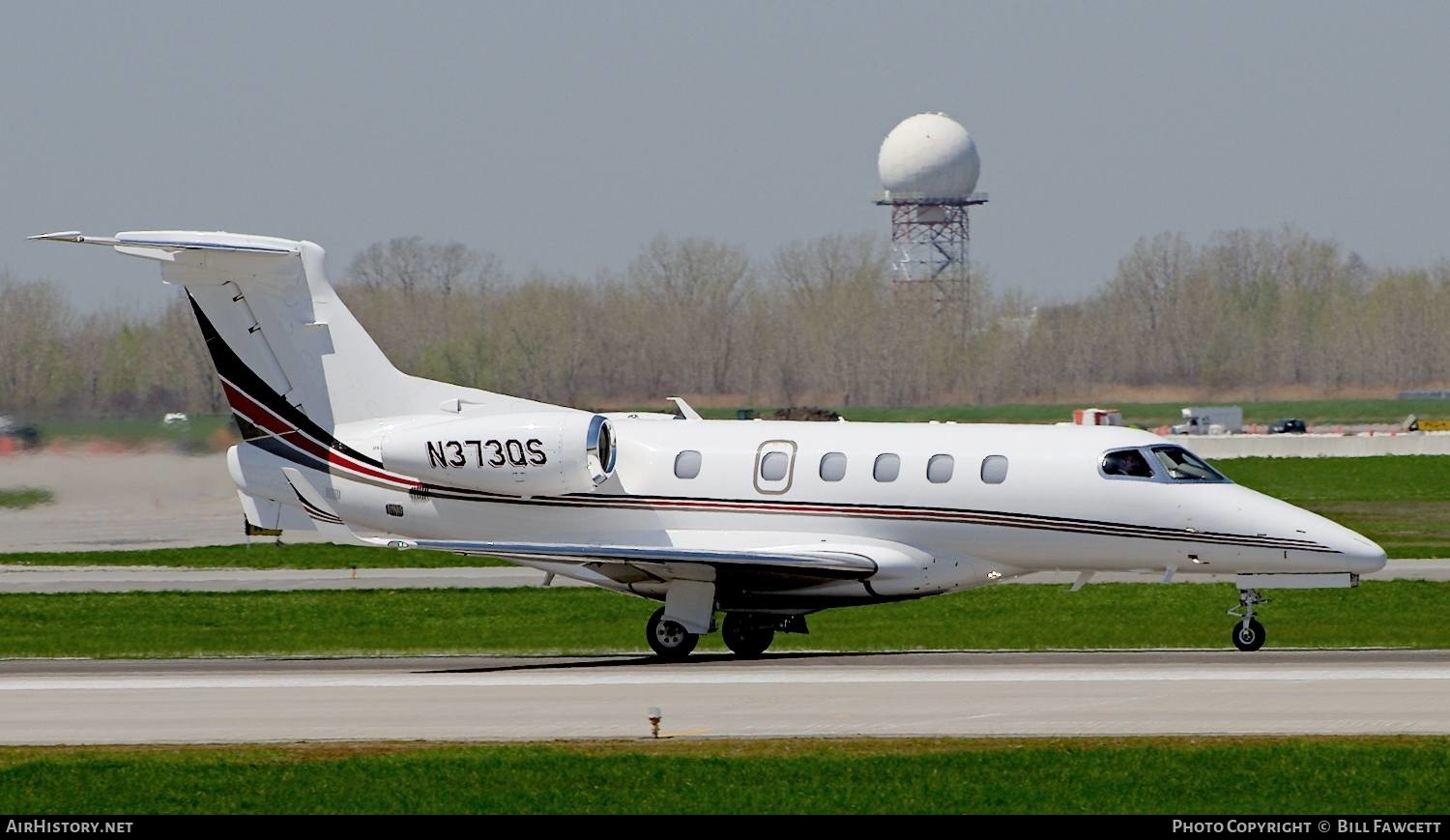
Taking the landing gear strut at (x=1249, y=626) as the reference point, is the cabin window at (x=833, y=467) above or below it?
above

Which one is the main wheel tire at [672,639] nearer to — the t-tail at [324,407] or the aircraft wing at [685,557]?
the aircraft wing at [685,557]

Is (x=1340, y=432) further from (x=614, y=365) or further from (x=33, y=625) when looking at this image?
(x=33, y=625)

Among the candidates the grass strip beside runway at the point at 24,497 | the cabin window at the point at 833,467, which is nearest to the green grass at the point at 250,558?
the grass strip beside runway at the point at 24,497

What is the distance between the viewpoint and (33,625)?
34188 millimetres

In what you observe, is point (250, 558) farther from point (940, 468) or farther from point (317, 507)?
point (940, 468)

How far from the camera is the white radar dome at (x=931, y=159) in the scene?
458 ft

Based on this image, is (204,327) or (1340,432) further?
(1340,432)

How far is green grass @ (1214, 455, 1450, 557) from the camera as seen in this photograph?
53.8m

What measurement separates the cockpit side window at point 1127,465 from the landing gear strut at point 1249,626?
6.43 feet

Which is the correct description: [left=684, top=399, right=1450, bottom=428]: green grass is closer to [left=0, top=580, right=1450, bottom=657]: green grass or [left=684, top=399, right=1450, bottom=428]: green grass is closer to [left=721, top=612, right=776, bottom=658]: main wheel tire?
[left=0, top=580, right=1450, bottom=657]: green grass

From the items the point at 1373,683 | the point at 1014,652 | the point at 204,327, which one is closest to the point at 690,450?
the point at 1014,652

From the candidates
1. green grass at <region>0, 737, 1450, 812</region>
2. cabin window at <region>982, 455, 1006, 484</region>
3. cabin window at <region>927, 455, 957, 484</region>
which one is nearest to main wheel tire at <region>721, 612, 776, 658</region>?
cabin window at <region>927, 455, 957, 484</region>

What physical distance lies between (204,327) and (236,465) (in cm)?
197

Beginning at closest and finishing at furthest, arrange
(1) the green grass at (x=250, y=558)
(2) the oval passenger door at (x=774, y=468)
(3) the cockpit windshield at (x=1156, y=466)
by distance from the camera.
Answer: (3) the cockpit windshield at (x=1156, y=466), (2) the oval passenger door at (x=774, y=468), (1) the green grass at (x=250, y=558)
